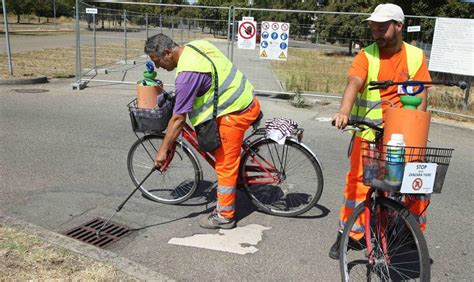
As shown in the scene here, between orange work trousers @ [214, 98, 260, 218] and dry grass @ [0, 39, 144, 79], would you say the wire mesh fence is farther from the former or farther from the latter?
orange work trousers @ [214, 98, 260, 218]

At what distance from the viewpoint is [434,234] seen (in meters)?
4.28

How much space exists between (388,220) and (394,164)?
0.58 m

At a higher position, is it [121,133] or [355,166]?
[355,166]

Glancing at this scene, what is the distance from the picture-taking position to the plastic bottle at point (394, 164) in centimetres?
254

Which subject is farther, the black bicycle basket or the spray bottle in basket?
the spray bottle in basket

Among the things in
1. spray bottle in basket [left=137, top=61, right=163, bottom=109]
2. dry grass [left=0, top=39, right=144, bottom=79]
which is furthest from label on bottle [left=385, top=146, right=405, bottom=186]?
dry grass [left=0, top=39, right=144, bottom=79]

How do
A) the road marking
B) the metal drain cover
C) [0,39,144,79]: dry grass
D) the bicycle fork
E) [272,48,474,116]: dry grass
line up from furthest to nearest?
[0,39,144,79]: dry grass, [272,48,474,116]: dry grass, the metal drain cover, the road marking, the bicycle fork

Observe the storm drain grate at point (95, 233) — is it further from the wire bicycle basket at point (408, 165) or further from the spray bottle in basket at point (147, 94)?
the wire bicycle basket at point (408, 165)

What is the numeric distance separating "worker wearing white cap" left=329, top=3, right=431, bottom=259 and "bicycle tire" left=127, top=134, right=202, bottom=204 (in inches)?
70.6

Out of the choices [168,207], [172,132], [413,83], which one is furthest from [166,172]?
[413,83]

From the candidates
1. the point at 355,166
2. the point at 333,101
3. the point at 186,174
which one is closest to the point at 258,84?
the point at 333,101

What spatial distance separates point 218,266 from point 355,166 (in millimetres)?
1344

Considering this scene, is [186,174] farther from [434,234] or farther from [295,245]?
[434,234]

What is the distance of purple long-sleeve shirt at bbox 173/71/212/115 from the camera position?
142 inches
